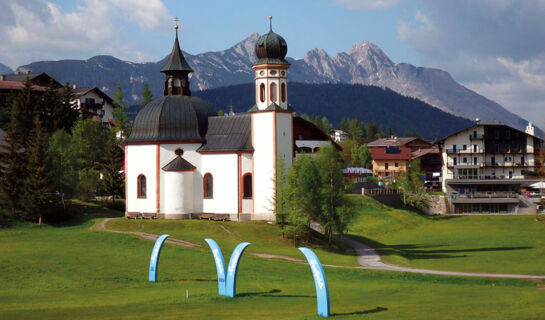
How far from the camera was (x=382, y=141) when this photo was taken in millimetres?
175375

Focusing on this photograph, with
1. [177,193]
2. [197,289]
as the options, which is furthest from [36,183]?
[197,289]

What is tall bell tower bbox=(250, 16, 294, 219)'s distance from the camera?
206 ft

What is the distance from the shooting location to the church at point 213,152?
63125 millimetres

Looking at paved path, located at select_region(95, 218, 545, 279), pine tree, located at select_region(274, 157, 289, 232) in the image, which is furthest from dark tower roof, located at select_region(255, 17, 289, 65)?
paved path, located at select_region(95, 218, 545, 279)

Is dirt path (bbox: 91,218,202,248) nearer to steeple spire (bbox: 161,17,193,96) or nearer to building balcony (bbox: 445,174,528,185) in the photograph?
steeple spire (bbox: 161,17,193,96)

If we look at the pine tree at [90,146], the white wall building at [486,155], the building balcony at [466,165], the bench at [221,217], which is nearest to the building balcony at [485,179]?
the white wall building at [486,155]

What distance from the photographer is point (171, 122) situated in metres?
66.6

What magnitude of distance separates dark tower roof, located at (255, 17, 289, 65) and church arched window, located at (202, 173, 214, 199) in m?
11.5

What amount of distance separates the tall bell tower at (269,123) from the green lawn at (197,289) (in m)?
12.7

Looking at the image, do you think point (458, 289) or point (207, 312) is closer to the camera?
point (207, 312)

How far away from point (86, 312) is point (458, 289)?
1899 cm

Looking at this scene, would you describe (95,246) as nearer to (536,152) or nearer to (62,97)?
(62,97)

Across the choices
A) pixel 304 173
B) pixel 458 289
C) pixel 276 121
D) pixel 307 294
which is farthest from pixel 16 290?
pixel 276 121

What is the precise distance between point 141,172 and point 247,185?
34.4 ft
